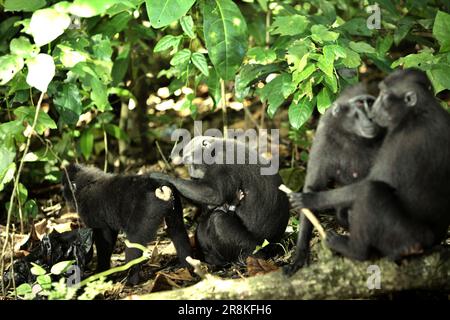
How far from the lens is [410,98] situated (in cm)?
426

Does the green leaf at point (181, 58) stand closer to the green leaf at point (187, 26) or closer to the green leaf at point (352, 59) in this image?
the green leaf at point (187, 26)

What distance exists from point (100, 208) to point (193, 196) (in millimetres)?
948

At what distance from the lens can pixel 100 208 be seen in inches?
248

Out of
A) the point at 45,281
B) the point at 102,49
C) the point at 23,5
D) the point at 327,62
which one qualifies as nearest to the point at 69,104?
the point at 102,49

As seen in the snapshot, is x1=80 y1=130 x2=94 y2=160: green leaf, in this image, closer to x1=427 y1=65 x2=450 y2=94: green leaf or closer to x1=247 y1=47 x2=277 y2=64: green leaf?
x1=247 y1=47 x2=277 y2=64: green leaf

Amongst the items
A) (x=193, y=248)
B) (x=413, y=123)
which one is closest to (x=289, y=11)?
(x=193, y=248)

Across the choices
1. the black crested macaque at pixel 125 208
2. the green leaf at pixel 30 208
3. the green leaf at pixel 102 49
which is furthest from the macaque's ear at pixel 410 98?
the green leaf at pixel 30 208

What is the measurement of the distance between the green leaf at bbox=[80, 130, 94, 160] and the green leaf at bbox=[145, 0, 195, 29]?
343 centimetres

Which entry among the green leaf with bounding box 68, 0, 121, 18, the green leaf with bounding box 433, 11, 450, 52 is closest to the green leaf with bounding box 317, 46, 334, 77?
the green leaf with bounding box 433, 11, 450, 52

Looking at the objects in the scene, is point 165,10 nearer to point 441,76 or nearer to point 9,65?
point 9,65

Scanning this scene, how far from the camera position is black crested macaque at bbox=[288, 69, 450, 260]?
13.6 ft

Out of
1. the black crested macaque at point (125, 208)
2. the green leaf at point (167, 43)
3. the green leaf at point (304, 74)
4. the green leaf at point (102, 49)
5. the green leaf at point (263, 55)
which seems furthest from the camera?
the green leaf at point (102, 49)

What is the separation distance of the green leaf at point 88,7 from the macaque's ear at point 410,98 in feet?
7.13

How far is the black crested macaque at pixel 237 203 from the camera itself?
6121mm
